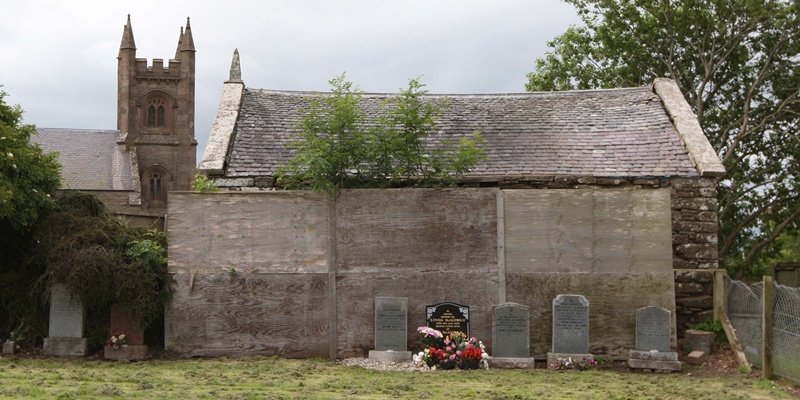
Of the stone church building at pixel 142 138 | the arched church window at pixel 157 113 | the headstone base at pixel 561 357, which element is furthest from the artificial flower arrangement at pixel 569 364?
the arched church window at pixel 157 113

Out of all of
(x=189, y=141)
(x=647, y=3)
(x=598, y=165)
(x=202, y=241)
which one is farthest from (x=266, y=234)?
(x=189, y=141)

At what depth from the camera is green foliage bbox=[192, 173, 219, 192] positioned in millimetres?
16203

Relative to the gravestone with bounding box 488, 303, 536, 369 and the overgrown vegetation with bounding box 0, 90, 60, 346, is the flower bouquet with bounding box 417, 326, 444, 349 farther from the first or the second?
the overgrown vegetation with bounding box 0, 90, 60, 346

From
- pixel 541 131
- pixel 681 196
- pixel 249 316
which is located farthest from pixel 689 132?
pixel 249 316

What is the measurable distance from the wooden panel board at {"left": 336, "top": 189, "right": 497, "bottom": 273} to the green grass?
6.49 ft

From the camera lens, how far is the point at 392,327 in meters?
14.6

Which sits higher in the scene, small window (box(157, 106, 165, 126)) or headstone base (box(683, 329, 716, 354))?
small window (box(157, 106, 165, 126))

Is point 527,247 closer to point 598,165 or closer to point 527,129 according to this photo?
point 598,165

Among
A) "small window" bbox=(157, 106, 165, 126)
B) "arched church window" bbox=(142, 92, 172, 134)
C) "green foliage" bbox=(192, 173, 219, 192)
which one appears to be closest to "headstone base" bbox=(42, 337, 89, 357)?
"green foliage" bbox=(192, 173, 219, 192)

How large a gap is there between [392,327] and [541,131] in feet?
20.7

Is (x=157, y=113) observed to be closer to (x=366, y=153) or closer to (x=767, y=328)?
(x=366, y=153)

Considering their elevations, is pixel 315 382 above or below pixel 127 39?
below

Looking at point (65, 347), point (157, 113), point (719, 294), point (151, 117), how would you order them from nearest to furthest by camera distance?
point (65, 347)
point (719, 294)
point (151, 117)
point (157, 113)

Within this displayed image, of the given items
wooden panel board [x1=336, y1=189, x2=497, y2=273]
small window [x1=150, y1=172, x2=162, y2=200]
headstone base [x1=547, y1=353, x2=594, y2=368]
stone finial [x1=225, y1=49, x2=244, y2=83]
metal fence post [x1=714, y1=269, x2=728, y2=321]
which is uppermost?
small window [x1=150, y1=172, x2=162, y2=200]
